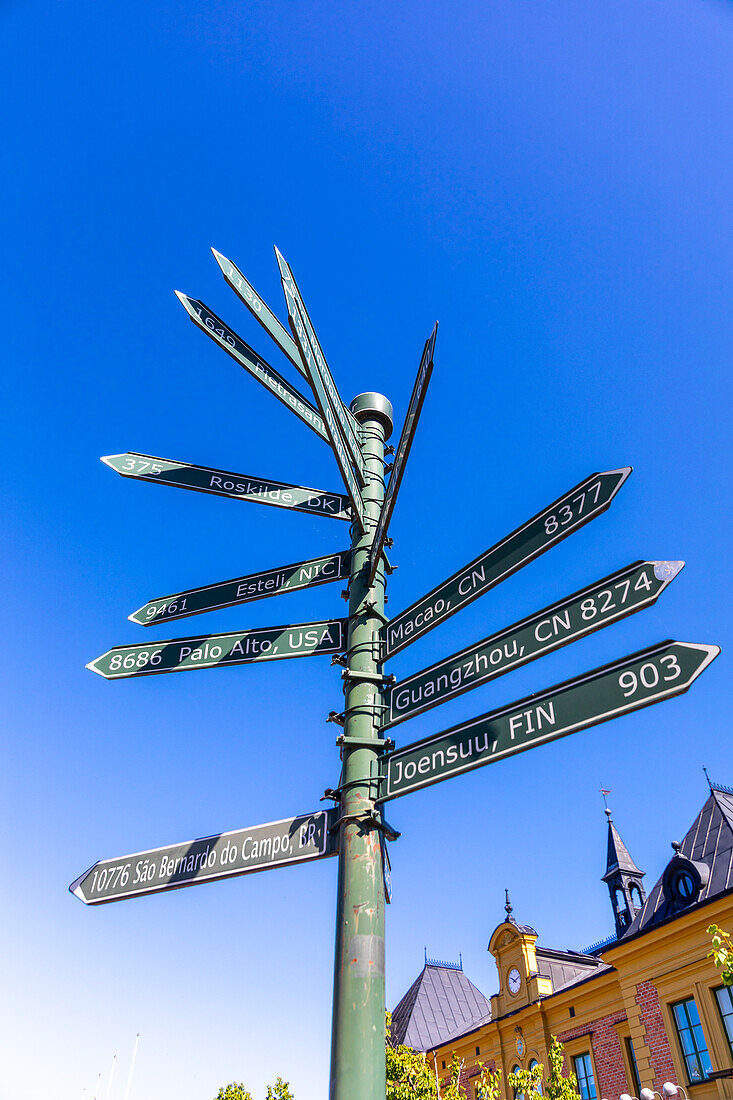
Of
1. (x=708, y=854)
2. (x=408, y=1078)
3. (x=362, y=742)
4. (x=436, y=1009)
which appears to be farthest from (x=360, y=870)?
(x=436, y=1009)

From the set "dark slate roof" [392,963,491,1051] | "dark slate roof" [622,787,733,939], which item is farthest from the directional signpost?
"dark slate roof" [392,963,491,1051]

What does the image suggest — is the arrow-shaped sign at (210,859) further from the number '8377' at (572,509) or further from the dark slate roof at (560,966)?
the dark slate roof at (560,966)

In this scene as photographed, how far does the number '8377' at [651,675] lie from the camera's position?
10.7 ft

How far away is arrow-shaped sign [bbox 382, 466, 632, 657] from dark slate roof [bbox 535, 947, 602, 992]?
2785cm

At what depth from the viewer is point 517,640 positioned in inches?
157

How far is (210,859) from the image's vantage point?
406 centimetres

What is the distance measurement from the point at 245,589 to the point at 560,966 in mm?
29690

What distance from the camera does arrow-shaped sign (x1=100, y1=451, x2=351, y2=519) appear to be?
5195 millimetres

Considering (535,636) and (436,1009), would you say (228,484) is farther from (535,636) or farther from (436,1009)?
(436,1009)

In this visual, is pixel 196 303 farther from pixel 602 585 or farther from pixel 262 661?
pixel 602 585

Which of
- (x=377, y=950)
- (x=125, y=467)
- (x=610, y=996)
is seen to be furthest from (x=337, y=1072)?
(x=610, y=996)

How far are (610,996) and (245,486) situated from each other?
77.1 feet

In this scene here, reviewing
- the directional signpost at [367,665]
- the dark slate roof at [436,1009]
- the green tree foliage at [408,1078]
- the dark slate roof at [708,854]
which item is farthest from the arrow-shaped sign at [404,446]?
the dark slate roof at [436,1009]

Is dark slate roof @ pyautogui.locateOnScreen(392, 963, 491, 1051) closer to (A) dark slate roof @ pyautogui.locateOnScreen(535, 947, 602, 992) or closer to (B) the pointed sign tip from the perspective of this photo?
(A) dark slate roof @ pyautogui.locateOnScreen(535, 947, 602, 992)
